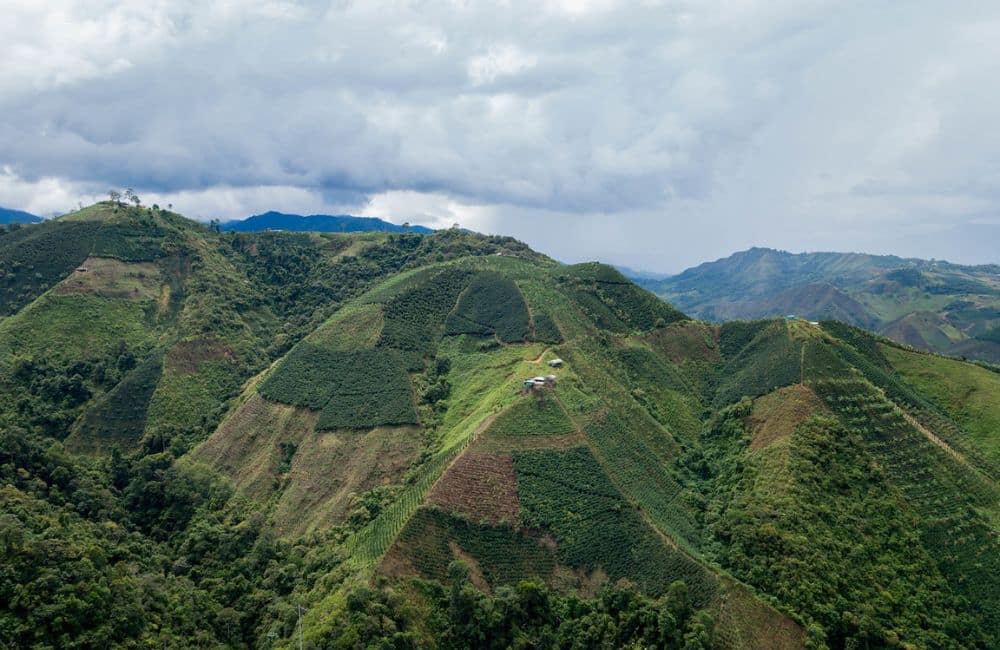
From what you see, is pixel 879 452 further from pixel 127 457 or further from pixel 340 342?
pixel 127 457

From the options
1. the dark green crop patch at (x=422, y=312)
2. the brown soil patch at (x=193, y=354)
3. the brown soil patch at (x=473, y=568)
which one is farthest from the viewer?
the brown soil patch at (x=193, y=354)

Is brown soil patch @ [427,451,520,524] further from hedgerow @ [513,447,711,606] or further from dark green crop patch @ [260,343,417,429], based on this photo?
dark green crop patch @ [260,343,417,429]

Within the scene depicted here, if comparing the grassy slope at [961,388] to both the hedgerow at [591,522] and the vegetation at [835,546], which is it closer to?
the vegetation at [835,546]

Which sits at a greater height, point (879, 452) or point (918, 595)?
point (879, 452)

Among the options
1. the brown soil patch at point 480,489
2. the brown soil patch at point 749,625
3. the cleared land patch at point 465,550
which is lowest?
the brown soil patch at point 749,625

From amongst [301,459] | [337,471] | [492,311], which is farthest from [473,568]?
[492,311]

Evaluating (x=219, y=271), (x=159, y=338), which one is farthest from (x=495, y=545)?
(x=219, y=271)

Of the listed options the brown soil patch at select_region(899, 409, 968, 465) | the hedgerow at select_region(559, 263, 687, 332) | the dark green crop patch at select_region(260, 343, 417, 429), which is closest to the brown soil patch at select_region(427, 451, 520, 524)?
the dark green crop patch at select_region(260, 343, 417, 429)

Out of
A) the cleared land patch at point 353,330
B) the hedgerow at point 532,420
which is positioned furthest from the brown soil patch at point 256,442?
the hedgerow at point 532,420
